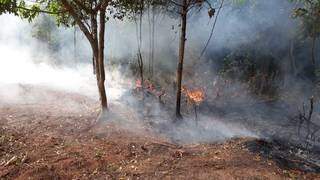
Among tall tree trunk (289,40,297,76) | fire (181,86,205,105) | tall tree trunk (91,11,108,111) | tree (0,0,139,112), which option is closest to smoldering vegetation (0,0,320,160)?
tall tree trunk (289,40,297,76)

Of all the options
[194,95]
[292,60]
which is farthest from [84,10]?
[292,60]

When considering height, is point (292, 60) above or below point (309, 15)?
below

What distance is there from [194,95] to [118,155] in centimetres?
621

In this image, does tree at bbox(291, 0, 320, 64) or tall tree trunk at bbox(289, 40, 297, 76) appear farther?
tall tree trunk at bbox(289, 40, 297, 76)

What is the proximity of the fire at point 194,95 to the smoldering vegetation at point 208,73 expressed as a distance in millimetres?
275

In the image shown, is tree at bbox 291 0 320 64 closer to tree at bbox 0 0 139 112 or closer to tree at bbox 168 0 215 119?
tree at bbox 168 0 215 119

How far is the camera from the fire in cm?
1300

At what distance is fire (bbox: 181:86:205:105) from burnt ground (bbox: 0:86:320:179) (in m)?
3.28

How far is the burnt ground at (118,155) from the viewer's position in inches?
274

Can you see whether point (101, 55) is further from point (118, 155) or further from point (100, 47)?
point (118, 155)

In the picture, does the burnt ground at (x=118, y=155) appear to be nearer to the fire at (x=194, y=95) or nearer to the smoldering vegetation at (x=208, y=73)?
the smoldering vegetation at (x=208, y=73)

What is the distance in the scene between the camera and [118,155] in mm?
7891

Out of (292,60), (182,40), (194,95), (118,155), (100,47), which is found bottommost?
(118,155)

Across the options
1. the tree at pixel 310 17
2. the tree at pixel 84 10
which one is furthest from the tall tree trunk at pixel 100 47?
the tree at pixel 310 17
